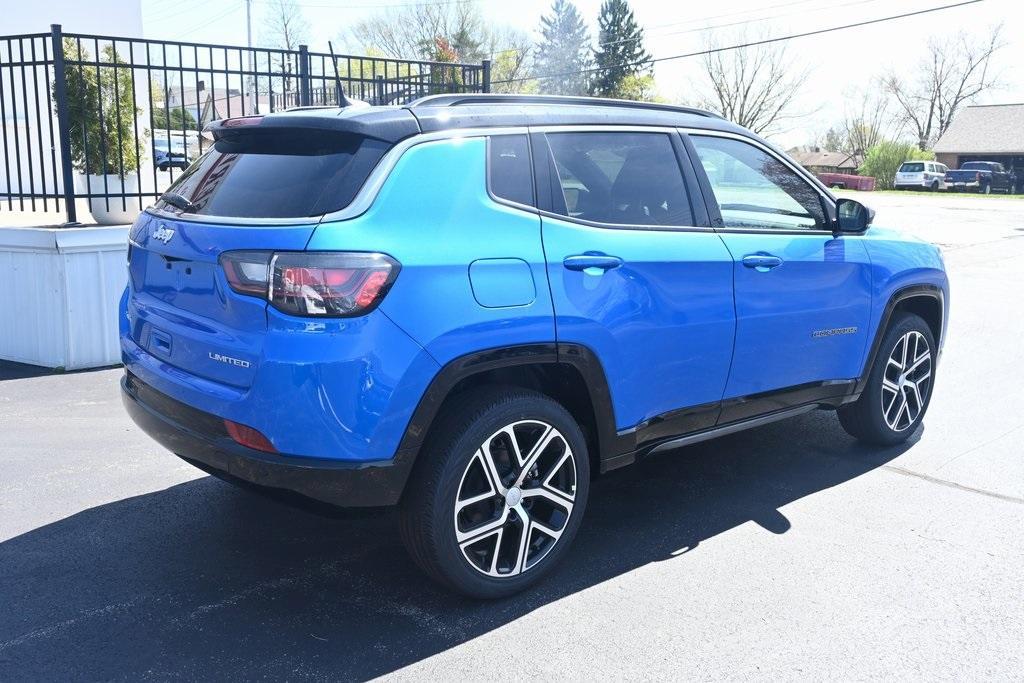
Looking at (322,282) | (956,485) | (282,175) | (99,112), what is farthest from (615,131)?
(99,112)

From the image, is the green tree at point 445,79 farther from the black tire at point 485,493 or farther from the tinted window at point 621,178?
the black tire at point 485,493

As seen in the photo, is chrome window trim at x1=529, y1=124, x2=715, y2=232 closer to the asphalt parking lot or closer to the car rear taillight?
the car rear taillight

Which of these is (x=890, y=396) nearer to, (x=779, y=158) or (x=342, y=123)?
(x=779, y=158)

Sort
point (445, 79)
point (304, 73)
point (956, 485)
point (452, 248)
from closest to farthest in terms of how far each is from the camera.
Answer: point (452, 248) < point (956, 485) < point (304, 73) < point (445, 79)

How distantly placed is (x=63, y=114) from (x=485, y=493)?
19.4 ft

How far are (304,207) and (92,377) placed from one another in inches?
178

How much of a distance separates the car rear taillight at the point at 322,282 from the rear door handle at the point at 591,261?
83 cm

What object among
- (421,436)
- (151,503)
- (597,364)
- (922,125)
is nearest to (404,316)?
(421,436)

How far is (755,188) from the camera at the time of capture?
4.81 metres

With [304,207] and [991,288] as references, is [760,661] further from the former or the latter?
[991,288]

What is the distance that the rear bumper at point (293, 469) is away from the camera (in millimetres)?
3170

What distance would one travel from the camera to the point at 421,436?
129 inches

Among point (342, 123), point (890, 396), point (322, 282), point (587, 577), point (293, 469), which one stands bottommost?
point (587, 577)

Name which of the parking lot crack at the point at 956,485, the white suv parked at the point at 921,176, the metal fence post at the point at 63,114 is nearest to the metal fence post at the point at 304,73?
the metal fence post at the point at 63,114
